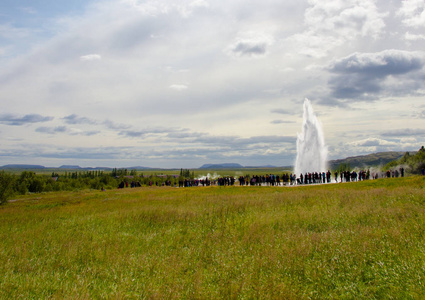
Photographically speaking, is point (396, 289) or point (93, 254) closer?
point (396, 289)

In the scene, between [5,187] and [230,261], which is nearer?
[230,261]

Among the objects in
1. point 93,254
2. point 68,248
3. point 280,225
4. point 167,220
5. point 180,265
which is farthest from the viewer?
point 167,220

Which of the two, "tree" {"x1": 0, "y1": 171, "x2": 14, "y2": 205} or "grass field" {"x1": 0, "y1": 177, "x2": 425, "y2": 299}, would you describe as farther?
"tree" {"x1": 0, "y1": 171, "x2": 14, "y2": 205}

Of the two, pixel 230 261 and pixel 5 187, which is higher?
pixel 230 261

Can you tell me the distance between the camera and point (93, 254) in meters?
9.20

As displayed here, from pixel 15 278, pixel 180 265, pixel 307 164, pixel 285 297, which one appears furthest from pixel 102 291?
pixel 307 164

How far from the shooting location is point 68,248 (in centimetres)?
986

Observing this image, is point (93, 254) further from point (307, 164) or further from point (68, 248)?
point (307, 164)

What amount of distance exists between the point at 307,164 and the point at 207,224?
214ft

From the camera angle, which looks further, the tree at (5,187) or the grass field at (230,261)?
the tree at (5,187)

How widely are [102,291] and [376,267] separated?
6.68 meters

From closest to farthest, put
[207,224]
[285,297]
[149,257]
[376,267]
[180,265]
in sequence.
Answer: [285,297] < [376,267] < [180,265] < [149,257] < [207,224]

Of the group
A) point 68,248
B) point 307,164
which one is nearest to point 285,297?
point 68,248

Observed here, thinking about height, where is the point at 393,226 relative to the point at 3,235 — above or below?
above
